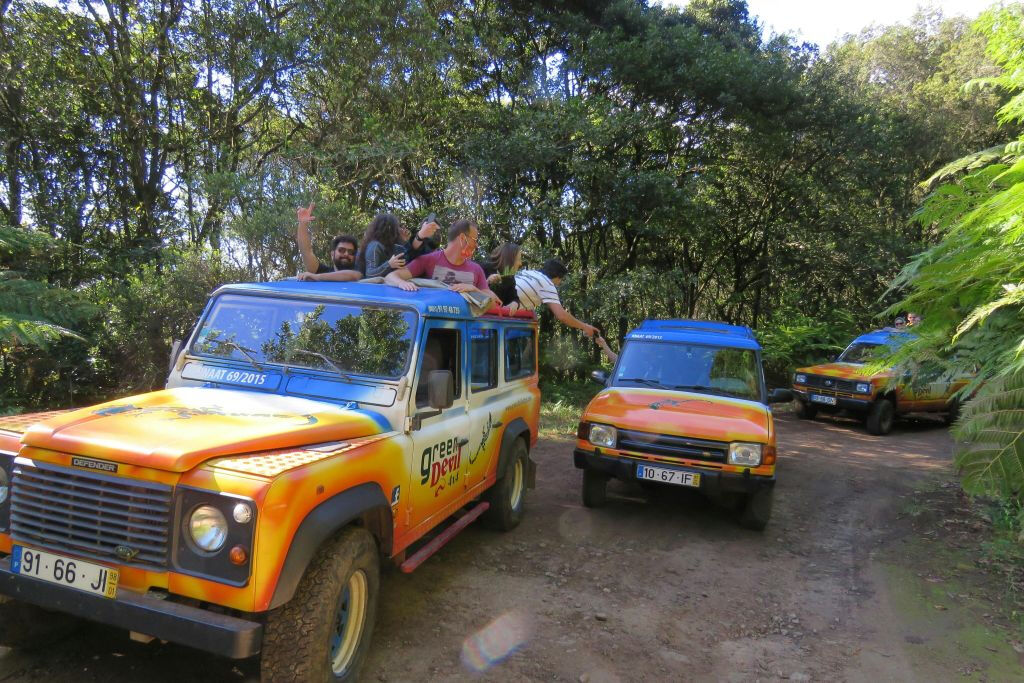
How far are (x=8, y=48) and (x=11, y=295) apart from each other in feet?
18.4

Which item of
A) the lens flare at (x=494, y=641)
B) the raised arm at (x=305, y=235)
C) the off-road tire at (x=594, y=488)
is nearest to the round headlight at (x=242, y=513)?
the lens flare at (x=494, y=641)

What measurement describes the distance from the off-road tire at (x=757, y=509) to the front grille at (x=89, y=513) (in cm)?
475

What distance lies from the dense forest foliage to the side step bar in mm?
4871

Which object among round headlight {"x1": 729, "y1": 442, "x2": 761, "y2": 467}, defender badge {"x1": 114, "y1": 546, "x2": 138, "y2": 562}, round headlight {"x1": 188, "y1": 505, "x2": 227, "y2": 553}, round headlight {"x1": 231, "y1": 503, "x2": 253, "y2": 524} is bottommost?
round headlight {"x1": 729, "y1": 442, "x2": 761, "y2": 467}

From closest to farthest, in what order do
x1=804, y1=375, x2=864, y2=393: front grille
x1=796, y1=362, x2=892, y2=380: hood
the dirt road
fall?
the dirt road
x1=804, y1=375, x2=864, y2=393: front grille
x1=796, y1=362, x2=892, y2=380: hood

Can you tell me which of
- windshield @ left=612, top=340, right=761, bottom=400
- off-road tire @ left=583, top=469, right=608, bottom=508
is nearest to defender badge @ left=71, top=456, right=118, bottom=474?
off-road tire @ left=583, top=469, right=608, bottom=508

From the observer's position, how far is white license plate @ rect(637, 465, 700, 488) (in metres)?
5.60

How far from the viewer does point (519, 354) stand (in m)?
6.05

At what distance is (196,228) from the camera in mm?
11688

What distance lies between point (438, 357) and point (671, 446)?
2.44m

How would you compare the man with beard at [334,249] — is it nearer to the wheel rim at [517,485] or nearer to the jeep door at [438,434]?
the jeep door at [438,434]

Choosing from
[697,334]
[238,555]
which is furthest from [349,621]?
[697,334]

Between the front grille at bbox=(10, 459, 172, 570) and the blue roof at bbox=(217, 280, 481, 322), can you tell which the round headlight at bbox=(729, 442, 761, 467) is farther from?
the front grille at bbox=(10, 459, 172, 570)

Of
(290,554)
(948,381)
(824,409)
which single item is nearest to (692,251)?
(824,409)
